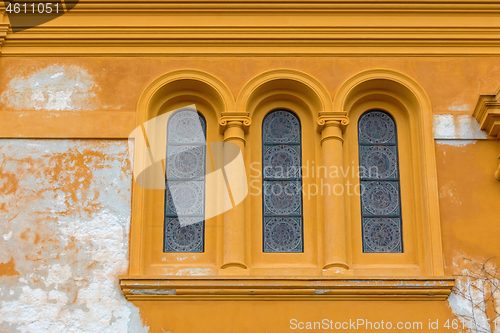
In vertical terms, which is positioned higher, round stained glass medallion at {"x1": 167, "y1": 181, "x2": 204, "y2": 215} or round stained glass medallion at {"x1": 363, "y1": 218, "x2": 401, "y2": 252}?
round stained glass medallion at {"x1": 167, "y1": 181, "x2": 204, "y2": 215}

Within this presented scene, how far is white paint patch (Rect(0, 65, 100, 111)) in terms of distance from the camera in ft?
33.4

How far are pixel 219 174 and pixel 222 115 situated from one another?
0.79 m

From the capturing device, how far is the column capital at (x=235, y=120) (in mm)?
10086

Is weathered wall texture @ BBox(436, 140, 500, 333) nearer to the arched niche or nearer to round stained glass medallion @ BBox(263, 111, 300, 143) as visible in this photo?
round stained glass medallion @ BBox(263, 111, 300, 143)

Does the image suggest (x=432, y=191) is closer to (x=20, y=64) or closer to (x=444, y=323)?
(x=444, y=323)

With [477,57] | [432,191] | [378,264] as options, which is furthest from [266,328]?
[477,57]

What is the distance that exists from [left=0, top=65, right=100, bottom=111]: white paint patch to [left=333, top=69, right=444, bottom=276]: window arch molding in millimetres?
3355

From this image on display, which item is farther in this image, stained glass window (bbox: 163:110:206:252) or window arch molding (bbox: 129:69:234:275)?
stained glass window (bbox: 163:110:206:252)

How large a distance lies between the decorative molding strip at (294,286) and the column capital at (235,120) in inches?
83.3

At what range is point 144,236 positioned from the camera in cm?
967

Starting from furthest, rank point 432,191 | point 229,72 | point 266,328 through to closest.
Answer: point 229,72
point 432,191
point 266,328

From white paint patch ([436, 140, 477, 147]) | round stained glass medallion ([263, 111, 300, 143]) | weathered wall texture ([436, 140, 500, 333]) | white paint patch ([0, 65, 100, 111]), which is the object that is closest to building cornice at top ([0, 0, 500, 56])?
white paint patch ([0, 65, 100, 111])

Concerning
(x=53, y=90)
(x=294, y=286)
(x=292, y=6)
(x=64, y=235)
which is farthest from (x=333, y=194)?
(x=53, y=90)

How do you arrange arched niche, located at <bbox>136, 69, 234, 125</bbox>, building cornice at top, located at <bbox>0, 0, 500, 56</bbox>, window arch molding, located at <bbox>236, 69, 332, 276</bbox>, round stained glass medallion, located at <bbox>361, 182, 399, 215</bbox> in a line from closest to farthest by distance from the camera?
window arch molding, located at <bbox>236, 69, 332, 276</bbox>, round stained glass medallion, located at <bbox>361, 182, 399, 215</bbox>, arched niche, located at <bbox>136, 69, 234, 125</bbox>, building cornice at top, located at <bbox>0, 0, 500, 56</bbox>
